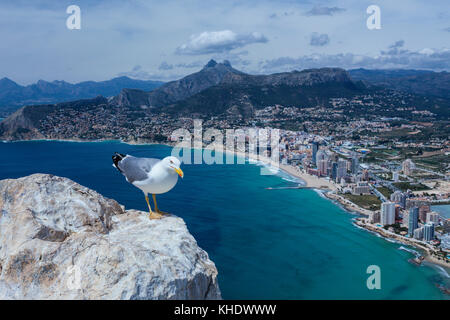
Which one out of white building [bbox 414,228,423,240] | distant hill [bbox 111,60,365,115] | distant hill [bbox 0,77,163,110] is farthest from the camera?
distant hill [bbox 0,77,163,110]

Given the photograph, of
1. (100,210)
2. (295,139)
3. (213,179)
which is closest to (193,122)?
(295,139)

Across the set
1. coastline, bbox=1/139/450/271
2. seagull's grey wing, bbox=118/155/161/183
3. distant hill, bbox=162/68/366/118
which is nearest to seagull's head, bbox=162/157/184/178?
seagull's grey wing, bbox=118/155/161/183

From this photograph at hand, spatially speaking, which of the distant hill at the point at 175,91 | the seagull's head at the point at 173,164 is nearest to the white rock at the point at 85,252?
the seagull's head at the point at 173,164

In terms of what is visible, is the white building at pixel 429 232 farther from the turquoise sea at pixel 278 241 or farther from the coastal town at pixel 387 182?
the turquoise sea at pixel 278 241

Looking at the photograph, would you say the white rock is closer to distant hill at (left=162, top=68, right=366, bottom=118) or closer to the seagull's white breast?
the seagull's white breast
